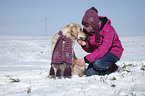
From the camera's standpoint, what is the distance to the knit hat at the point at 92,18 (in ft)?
14.4

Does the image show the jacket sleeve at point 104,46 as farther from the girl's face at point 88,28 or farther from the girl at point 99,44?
the girl's face at point 88,28

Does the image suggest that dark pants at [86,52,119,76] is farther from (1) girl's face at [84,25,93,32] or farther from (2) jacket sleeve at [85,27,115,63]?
(1) girl's face at [84,25,93,32]

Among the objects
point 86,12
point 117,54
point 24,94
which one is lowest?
point 24,94

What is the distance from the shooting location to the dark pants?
4766mm

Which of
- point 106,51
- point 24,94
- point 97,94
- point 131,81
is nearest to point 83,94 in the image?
point 97,94

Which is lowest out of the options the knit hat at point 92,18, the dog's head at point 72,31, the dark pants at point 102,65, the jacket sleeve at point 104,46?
the dark pants at point 102,65

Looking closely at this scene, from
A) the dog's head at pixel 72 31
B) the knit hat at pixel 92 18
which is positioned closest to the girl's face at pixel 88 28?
the knit hat at pixel 92 18

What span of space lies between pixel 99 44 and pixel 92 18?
91cm

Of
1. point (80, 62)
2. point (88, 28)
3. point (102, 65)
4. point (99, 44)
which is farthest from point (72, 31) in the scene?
point (102, 65)

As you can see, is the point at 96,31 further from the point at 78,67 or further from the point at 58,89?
the point at 58,89

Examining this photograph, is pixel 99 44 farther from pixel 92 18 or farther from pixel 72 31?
pixel 72 31

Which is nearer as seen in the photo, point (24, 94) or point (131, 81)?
point (24, 94)

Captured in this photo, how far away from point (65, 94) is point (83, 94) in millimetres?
332

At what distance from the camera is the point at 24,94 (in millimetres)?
2988
